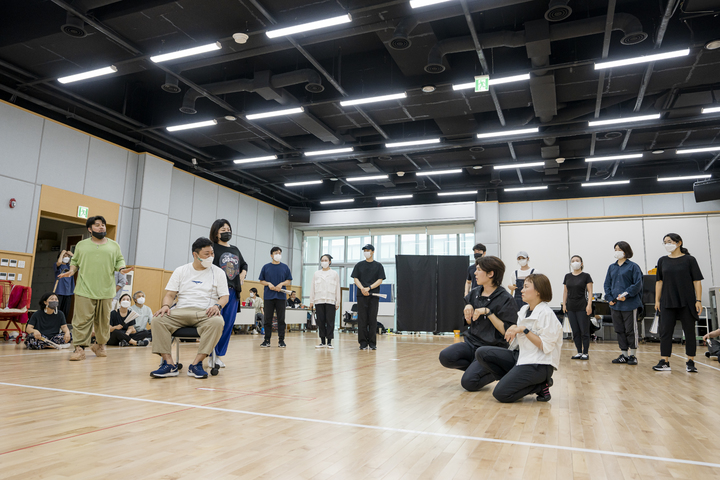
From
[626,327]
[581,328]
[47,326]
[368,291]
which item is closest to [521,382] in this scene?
[626,327]

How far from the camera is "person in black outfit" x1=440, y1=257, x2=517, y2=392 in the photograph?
10.6 ft

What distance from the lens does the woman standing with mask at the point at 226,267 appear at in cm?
409

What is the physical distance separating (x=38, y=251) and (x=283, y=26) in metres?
10.2

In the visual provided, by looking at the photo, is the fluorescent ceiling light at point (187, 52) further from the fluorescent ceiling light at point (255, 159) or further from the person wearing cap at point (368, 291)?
the fluorescent ceiling light at point (255, 159)

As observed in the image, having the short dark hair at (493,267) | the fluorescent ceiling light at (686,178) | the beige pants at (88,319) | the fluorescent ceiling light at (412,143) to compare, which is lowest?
→ the beige pants at (88,319)

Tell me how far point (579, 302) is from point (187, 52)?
6.31m

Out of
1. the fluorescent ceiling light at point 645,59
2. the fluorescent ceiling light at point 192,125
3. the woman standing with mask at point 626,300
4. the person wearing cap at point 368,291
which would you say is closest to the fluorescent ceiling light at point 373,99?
the person wearing cap at point 368,291

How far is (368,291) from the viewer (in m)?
6.76

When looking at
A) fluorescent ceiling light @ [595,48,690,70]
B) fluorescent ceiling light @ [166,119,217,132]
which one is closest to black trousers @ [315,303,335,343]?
fluorescent ceiling light @ [166,119,217,132]

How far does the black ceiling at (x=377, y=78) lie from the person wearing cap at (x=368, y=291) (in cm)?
305

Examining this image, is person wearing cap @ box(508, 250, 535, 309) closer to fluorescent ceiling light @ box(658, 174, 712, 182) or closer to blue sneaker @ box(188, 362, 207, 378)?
blue sneaker @ box(188, 362, 207, 378)

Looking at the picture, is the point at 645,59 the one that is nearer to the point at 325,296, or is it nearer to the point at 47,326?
the point at 325,296

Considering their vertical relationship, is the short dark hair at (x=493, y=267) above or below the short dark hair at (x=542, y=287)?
above

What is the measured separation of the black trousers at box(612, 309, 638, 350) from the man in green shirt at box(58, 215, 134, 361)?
18.2 ft
